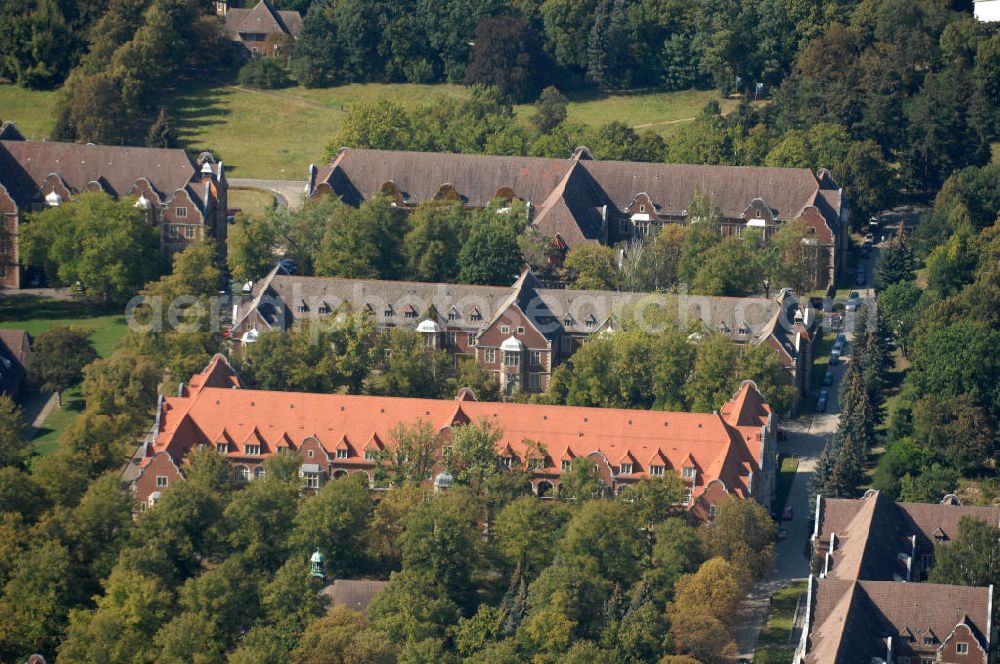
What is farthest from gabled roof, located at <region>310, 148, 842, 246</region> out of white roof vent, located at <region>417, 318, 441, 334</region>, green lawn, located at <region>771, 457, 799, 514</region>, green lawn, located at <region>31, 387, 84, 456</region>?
green lawn, located at <region>771, 457, 799, 514</region>

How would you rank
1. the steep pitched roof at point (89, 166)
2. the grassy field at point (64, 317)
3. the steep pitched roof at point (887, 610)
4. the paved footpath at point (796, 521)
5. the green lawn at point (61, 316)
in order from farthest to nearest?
the steep pitched roof at point (89, 166)
the green lawn at point (61, 316)
the grassy field at point (64, 317)
the paved footpath at point (796, 521)
the steep pitched roof at point (887, 610)

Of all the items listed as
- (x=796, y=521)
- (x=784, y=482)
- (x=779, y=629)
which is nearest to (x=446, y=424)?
(x=784, y=482)

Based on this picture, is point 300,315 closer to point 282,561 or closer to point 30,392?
point 30,392

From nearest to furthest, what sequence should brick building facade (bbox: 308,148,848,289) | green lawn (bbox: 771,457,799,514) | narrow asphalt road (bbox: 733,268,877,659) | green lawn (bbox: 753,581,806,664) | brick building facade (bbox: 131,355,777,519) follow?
green lawn (bbox: 753,581,806,664), narrow asphalt road (bbox: 733,268,877,659), brick building facade (bbox: 131,355,777,519), green lawn (bbox: 771,457,799,514), brick building facade (bbox: 308,148,848,289)

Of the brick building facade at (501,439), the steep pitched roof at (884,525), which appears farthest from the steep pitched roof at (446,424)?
the steep pitched roof at (884,525)

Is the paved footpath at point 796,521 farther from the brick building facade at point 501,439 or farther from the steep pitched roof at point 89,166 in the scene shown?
the steep pitched roof at point 89,166

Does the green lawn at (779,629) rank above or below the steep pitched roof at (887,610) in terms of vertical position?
below

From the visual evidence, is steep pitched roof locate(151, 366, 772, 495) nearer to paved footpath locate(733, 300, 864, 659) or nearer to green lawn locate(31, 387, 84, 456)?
paved footpath locate(733, 300, 864, 659)
